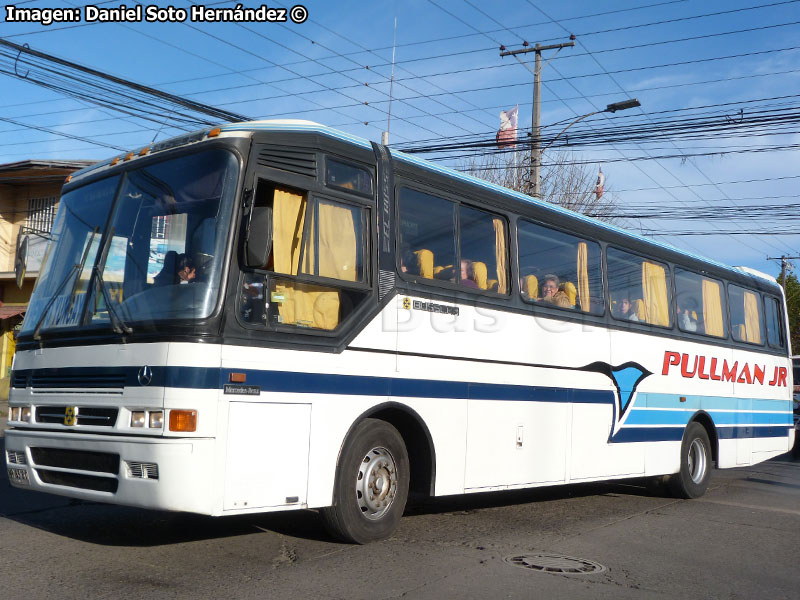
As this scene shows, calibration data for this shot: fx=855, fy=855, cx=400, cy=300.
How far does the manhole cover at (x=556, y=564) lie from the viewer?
647 centimetres

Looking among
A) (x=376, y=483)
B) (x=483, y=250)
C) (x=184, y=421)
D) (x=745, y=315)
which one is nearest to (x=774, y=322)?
(x=745, y=315)

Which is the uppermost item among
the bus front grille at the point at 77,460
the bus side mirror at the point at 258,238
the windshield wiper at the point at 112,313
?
the bus side mirror at the point at 258,238

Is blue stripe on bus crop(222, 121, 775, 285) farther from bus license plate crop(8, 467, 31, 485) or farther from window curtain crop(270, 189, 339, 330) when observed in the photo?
bus license plate crop(8, 467, 31, 485)

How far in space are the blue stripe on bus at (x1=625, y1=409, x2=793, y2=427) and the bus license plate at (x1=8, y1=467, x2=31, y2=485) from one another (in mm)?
6893

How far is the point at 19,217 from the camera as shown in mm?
25844

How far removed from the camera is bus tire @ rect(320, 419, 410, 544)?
6.72m

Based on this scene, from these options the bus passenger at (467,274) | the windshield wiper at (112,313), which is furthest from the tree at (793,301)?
the windshield wiper at (112,313)

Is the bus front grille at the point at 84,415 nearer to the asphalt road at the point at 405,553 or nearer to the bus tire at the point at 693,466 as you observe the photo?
the asphalt road at the point at 405,553

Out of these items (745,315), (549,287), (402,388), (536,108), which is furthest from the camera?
(536,108)

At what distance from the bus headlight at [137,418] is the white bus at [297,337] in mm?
11

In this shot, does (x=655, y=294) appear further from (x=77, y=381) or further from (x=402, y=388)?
(x=77, y=381)

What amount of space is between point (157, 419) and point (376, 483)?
204cm

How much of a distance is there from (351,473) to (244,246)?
201 cm

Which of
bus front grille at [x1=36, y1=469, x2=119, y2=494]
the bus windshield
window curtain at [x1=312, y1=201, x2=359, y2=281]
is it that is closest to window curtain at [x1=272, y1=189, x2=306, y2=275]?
window curtain at [x1=312, y1=201, x2=359, y2=281]
